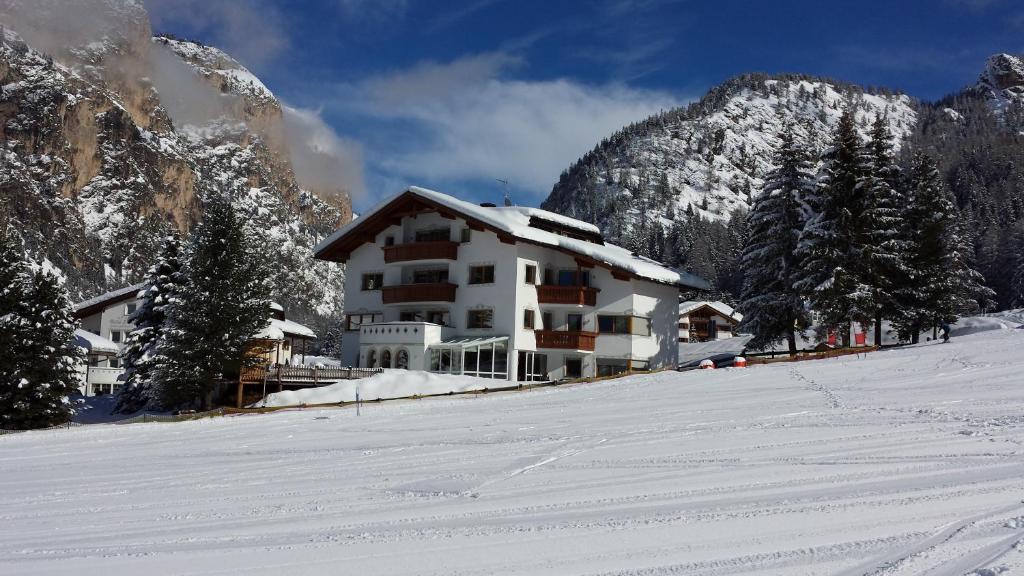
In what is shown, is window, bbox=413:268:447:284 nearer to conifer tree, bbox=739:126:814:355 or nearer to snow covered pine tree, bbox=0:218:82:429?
conifer tree, bbox=739:126:814:355

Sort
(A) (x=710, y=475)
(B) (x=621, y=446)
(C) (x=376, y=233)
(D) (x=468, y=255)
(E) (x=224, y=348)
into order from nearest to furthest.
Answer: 1. (A) (x=710, y=475)
2. (B) (x=621, y=446)
3. (E) (x=224, y=348)
4. (D) (x=468, y=255)
5. (C) (x=376, y=233)

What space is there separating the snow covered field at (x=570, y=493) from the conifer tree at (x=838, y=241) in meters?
14.9

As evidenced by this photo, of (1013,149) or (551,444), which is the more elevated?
(1013,149)

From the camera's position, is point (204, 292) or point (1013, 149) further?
point (1013, 149)

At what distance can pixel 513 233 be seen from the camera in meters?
39.2

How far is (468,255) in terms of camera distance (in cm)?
4250

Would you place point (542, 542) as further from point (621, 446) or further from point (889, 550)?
point (621, 446)

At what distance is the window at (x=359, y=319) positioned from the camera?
4522cm

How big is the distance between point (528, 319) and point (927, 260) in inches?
790

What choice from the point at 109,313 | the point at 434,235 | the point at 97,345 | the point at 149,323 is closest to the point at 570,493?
the point at 434,235

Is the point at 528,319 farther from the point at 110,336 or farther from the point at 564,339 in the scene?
the point at 110,336

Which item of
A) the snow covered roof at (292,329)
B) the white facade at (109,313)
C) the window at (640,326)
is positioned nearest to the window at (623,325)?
the window at (640,326)

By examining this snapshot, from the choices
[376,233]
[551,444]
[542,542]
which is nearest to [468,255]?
[376,233]

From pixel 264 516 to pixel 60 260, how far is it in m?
196
